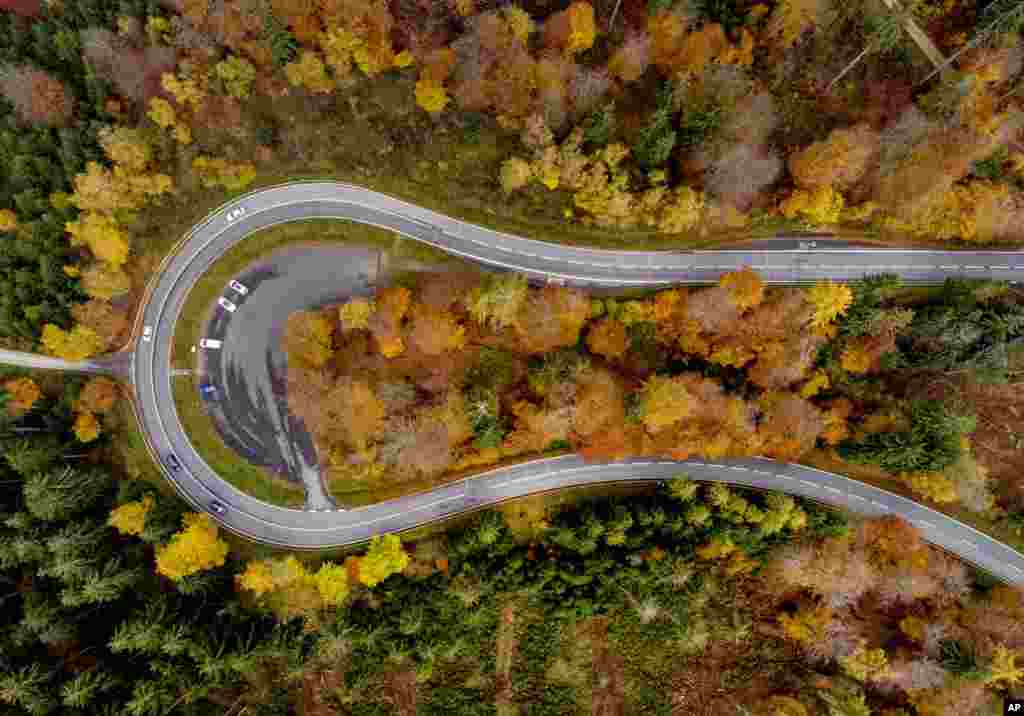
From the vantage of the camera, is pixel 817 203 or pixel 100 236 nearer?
pixel 817 203

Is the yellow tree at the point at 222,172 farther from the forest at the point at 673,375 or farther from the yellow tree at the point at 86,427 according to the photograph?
the yellow tree at the point at 86,427

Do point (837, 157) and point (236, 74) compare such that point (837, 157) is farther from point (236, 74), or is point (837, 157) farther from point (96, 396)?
point (96, 396)

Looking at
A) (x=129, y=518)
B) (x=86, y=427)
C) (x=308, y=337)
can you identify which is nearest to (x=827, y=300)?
(x=308, y=337)

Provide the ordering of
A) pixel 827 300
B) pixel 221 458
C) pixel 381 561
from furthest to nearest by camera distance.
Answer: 1. pixel 221 458
2. pixel 381 561
3. pixel 827 300

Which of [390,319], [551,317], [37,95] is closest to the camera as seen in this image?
[551,317]

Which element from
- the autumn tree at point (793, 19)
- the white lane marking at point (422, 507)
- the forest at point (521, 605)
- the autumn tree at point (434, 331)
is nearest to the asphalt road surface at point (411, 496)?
the white lane marking at point (422, 507)

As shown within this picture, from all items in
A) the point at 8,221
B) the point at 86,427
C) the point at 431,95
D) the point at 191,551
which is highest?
the point at 431,95

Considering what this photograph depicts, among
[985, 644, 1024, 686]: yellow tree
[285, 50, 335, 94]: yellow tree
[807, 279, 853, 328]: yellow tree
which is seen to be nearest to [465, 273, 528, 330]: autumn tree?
[285, 50, 335, 94]: yellow tree

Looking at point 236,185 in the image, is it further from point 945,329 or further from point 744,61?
point 945,329

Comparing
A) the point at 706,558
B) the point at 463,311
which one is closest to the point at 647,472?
the point at 706,558
